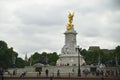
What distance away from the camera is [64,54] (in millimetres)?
98812

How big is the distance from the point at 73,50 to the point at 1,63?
23.9 m

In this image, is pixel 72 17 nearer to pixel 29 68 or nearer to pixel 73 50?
pixel 73 50

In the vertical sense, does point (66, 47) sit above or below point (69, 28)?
below

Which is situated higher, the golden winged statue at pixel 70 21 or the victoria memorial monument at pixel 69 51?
→ the golden winged statue at pixel 70 21

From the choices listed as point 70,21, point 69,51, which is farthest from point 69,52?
point 70,21

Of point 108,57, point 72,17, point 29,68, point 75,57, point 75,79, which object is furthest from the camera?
point 108,57

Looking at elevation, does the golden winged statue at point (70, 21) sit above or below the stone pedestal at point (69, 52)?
above

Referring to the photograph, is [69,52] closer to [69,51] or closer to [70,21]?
[69,51]

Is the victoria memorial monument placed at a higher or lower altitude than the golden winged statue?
lower

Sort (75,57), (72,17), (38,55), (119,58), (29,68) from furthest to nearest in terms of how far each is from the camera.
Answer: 1. (38,55)
2. (119,58)
3. (72,17)
4. (75,57)
5. (29,68)

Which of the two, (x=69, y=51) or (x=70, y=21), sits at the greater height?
(x=70, y=21)

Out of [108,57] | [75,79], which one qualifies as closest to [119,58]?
[108,57]

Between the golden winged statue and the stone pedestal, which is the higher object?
the golden winged statue

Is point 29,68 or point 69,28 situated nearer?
point 29,68
